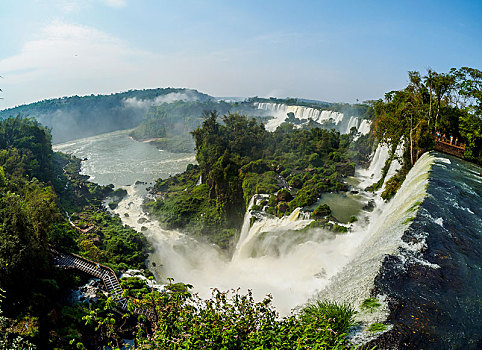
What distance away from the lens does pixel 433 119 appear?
19891 mm

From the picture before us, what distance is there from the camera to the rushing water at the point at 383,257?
20.8 ft

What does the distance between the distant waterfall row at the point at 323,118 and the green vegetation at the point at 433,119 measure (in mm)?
27910

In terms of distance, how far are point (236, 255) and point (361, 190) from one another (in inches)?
479

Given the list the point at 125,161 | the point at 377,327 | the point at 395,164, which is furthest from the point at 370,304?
the point at 125,161

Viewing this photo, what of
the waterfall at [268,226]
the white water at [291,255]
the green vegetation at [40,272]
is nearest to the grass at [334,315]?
the white water at [291,255]

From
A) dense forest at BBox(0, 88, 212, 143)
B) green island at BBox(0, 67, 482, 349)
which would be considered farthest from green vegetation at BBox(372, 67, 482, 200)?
dense forest at BBox(0, 88, 212, 143)

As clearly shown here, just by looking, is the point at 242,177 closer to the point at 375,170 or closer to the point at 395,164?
the point at 375,170

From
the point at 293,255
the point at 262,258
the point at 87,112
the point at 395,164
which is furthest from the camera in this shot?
the point at 87,112

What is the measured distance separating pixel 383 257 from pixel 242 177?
21883mm

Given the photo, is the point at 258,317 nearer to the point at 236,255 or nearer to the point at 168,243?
the point at 236,255

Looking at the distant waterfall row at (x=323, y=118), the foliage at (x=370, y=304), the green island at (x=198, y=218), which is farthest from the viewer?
the distant waterfall row at (x=323, y=118)

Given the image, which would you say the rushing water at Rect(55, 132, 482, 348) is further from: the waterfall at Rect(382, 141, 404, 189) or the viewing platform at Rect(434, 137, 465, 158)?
the waterfall at Rect(382, 141, 404, 189)

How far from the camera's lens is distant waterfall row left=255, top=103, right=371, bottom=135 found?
54.3 metres

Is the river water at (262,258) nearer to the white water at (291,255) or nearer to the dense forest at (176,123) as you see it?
the white water at (291,255)
